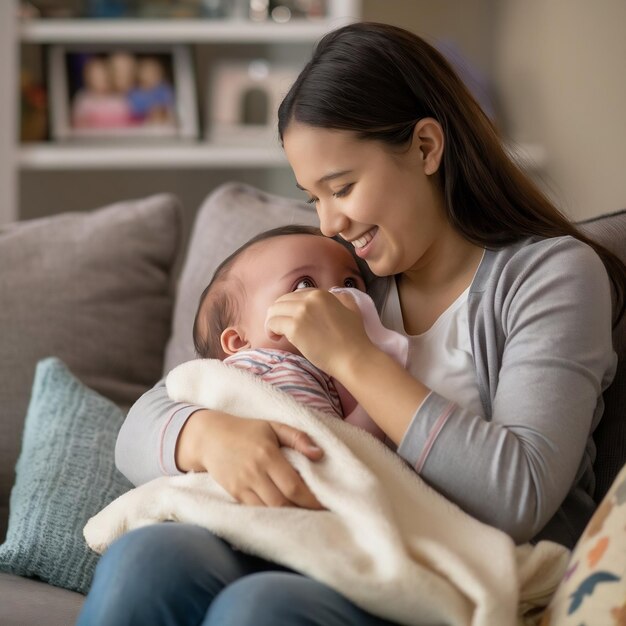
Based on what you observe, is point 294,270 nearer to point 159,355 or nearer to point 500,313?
point 500,313

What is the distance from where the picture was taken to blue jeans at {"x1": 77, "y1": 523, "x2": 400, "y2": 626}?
99cm

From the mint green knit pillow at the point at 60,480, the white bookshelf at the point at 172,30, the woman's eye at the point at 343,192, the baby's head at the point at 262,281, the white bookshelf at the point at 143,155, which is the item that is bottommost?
the mint green knit pillow at the point at 60,480

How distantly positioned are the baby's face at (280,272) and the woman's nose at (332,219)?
0.22ft

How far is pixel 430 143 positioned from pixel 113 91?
2145 mm

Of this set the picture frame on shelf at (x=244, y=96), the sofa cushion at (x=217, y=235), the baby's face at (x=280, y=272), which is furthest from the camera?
the picture frame on shelf at (x=244, y=96)

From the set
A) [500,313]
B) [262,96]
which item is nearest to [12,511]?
[500,313]

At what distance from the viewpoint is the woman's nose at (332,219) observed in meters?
1.36

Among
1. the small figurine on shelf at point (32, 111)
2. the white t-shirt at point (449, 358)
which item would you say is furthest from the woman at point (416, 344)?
the small figurine on shelf at point (32, 111)

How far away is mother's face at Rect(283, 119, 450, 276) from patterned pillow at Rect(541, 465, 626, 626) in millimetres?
468

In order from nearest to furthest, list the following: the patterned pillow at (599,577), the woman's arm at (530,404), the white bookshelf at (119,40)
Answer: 1. the patterned pillow at (599,577)
2. the woman's arm at (530,404)
3. the white bookshelf at (119,40)

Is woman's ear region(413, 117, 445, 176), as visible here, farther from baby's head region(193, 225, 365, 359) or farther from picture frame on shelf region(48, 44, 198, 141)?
picture frame on shelf region(48, 44, 198, 141)

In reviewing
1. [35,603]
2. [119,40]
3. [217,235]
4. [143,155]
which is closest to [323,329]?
[35,603]

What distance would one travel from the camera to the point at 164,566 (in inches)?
41.3

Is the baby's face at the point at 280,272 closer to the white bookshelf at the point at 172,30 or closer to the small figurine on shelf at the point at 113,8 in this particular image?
the white bookshelf at the point at 172,30
